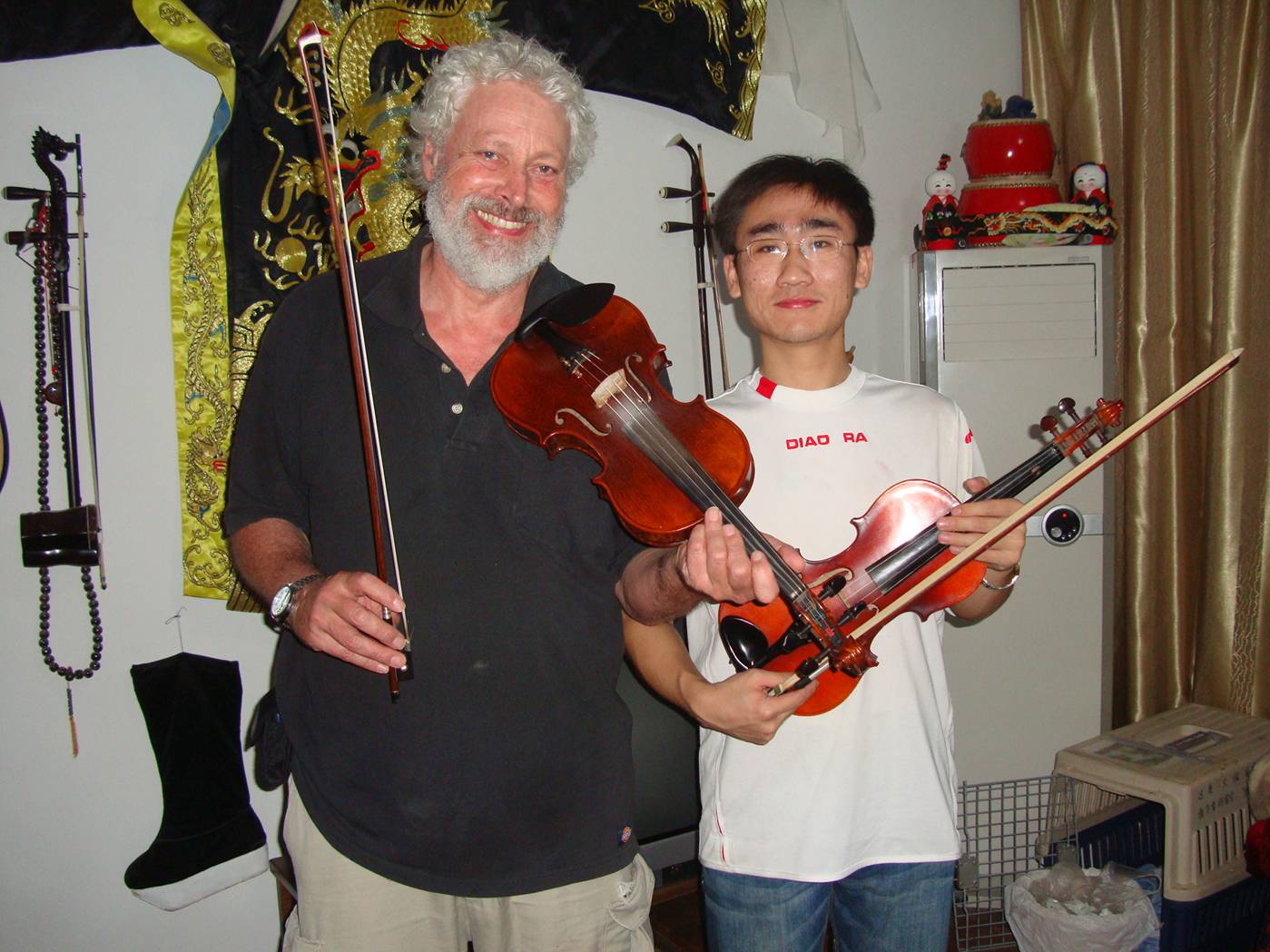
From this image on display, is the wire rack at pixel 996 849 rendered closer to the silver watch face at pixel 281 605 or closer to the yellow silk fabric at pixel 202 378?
the silver watch face at pixel 281 605

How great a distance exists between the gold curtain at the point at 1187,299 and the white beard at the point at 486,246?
2.21m

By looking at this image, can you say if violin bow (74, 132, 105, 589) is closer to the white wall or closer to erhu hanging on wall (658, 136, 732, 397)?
the white wall

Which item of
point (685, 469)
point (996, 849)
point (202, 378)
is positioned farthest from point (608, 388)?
point (996, 849)

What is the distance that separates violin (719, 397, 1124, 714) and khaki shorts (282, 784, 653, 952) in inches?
14.7

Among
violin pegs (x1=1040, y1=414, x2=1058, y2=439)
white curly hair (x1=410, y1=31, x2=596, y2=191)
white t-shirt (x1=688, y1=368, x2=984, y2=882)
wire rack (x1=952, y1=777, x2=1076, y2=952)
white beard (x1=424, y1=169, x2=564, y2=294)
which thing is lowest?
wire rack (x1=952, y1=777, x2=1076, y2=952)

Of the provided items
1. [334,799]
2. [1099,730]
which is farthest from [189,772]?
[1099,730]

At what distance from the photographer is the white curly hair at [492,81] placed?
1.29m

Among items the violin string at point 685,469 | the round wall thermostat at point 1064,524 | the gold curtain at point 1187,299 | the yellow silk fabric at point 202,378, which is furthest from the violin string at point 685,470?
the gold curtain at point 1187,299

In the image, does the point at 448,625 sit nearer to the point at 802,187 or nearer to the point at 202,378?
the point at 802,187

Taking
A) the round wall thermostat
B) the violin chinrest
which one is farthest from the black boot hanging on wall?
the round wall thermostat

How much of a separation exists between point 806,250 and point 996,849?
6.08 ft

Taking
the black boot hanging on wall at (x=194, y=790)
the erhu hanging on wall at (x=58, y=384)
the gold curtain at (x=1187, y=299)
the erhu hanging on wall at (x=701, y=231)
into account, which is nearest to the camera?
the erhu hanging on wall at (x=58, y=384)

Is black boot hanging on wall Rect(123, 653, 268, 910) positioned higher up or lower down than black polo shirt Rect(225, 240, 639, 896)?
lower down

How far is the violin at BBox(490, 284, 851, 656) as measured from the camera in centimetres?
118
